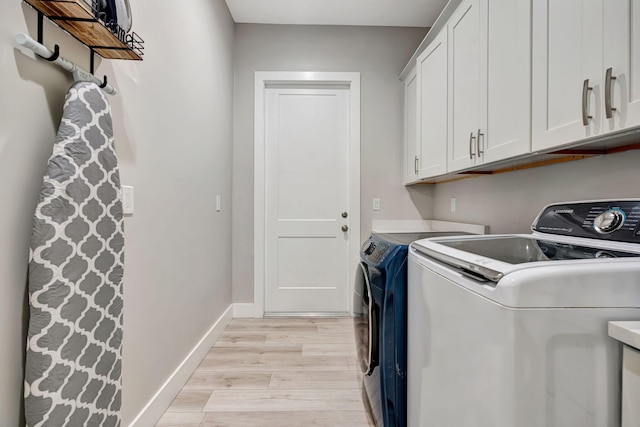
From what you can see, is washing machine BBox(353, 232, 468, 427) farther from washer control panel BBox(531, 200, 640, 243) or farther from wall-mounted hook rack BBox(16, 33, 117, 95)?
wall-mounted hook rack BBox(16, 33, 117, 95)

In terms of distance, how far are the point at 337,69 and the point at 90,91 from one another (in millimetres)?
2432

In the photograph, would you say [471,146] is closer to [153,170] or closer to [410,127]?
[410,127]

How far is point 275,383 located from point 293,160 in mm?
1913

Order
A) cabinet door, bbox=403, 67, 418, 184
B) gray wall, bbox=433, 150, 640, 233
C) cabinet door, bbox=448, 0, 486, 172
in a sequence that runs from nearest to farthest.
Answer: gray wall, bbox=433, 150, 640, 233 < cabinet door, bbox=448, 0, 486, 172 < cabinet door, bbox=403, 67, 418, 184

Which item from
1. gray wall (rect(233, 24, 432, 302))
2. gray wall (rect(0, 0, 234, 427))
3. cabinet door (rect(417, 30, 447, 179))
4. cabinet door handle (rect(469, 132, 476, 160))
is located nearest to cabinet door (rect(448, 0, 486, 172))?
cabinet door handle (rect(469, 132, 476, 160))

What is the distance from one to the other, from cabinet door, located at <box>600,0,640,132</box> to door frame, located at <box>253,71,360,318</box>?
2165mm

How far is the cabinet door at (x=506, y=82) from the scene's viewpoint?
1246mm

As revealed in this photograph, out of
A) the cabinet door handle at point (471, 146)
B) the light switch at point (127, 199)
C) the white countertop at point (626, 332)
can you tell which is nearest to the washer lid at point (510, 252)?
the white countertop at point (626, 332)

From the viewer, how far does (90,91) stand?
3.18 ft

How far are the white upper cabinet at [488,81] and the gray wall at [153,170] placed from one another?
60.5 inches

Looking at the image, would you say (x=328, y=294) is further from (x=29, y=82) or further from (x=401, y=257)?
(x=29, y=82)

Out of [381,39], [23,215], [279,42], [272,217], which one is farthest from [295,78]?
[23,215]

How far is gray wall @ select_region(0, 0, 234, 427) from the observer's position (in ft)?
2.70

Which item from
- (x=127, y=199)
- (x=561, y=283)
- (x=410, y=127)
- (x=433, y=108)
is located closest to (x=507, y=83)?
(x=433, y=108)
